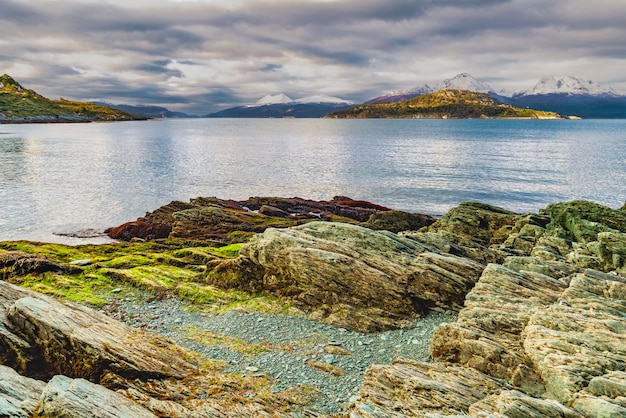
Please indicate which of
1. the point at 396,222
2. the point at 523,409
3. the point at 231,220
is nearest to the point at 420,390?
the point at 523,409

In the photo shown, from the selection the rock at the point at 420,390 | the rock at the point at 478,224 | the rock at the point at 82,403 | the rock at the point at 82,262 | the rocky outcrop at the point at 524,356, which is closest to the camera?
the rock at the point at 82,403

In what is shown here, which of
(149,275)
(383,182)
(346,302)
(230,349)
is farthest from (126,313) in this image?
(383,182)

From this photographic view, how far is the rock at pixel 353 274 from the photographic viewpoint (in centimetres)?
2219

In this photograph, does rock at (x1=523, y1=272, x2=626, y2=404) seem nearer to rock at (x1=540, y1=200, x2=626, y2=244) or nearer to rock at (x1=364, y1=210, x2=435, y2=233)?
rock at (x1=540, y1=200, x2=626, y2=244)

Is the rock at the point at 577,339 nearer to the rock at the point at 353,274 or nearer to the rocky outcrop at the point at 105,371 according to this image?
the rock at the point at 353,274

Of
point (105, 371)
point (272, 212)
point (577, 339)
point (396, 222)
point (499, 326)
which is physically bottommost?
point (105, 371)

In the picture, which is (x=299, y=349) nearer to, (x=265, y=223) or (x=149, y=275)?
(x=149, y=275)

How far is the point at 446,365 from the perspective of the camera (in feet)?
48.7

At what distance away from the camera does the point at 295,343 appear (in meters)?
19.4

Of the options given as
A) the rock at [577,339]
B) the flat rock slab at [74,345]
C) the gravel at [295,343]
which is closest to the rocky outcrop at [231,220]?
the gravel at [295,343]

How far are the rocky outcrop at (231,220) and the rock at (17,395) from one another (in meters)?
25.0

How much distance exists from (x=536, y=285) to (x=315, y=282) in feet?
39.4

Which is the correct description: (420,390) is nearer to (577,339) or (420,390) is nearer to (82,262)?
(577,339)

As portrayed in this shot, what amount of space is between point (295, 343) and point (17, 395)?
11251 mm
